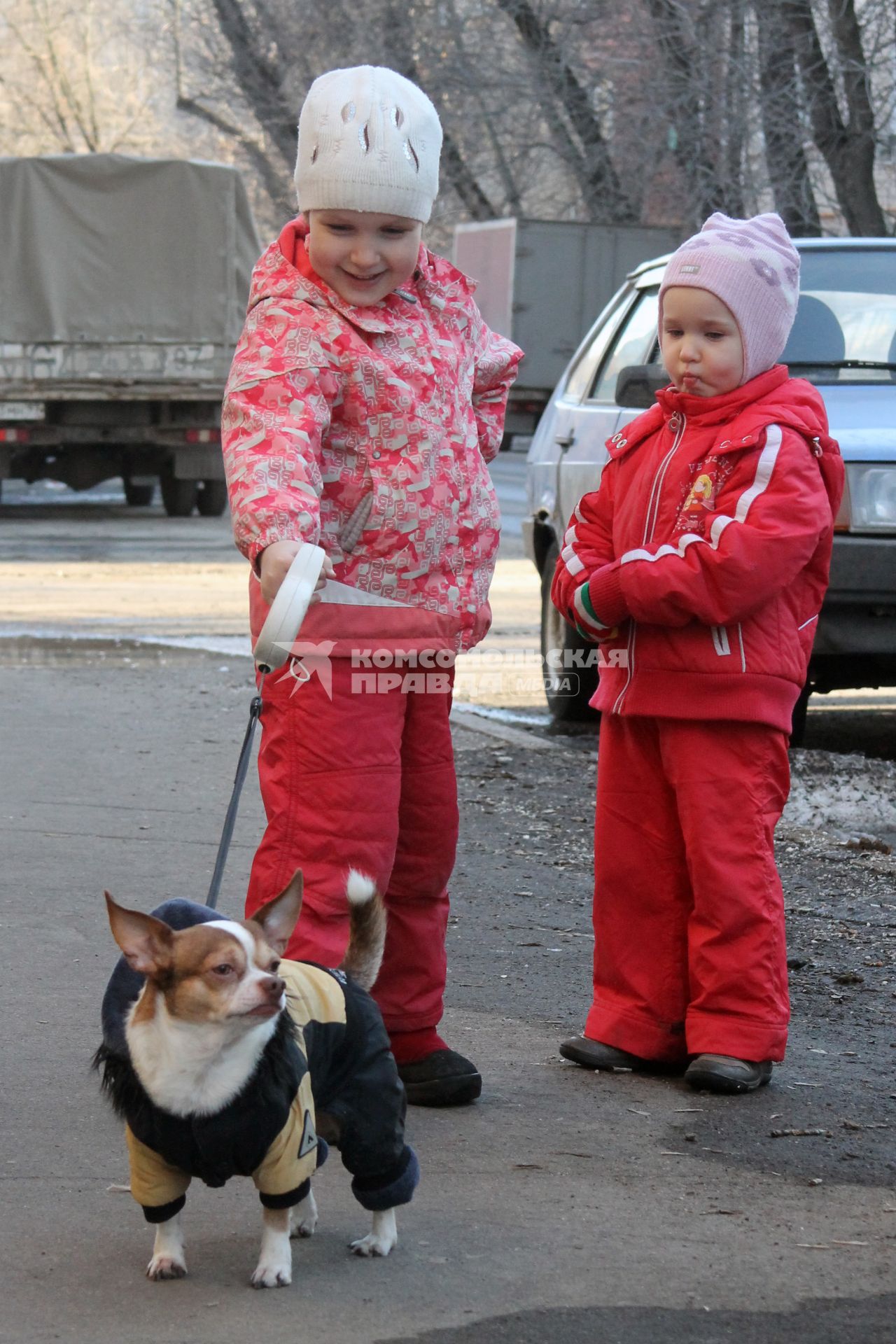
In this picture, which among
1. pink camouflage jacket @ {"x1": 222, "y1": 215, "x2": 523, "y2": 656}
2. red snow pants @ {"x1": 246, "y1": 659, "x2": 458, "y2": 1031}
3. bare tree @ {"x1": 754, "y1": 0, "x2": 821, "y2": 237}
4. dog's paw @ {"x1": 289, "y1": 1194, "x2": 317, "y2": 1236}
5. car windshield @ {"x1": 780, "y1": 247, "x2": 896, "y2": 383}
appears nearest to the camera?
dog's paw @ {"x1": 289, "y1": 1194, "x2": 317, "y2": 1236}

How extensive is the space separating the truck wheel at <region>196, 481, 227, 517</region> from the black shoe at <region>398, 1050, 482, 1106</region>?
53.4 ft

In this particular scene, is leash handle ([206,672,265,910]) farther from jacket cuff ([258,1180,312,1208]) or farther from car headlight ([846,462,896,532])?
car headlight ([846,462,896,532])

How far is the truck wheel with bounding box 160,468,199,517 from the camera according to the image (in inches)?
784

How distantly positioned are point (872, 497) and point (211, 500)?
1429 cm

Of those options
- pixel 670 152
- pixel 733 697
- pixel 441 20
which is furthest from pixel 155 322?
pixel 733 697

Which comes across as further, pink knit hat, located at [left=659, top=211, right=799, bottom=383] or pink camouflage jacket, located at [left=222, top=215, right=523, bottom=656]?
pink knit hat, located at [left=659, top=211, right=799, bottom=383]

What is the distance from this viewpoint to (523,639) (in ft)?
36.1

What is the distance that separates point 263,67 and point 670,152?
32.0 feet

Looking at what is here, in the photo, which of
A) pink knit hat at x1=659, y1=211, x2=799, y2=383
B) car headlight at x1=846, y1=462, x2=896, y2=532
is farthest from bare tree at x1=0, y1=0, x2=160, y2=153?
pink knit hat at x1=659, y1=211, x2=799, y2=383

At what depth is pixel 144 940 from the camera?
2848mm

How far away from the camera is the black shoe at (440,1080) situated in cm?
385

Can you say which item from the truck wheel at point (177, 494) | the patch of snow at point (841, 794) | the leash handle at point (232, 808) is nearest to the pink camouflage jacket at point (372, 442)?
the leash handle at point (232, 808)

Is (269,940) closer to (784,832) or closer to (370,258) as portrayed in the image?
(370,258)

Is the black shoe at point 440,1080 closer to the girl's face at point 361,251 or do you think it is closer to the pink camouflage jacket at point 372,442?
the pink camouflage jacket at point 372,442
